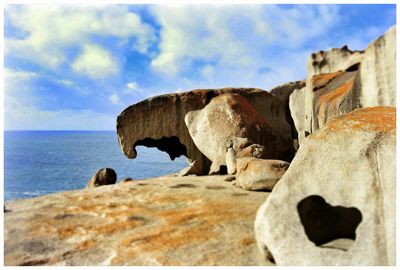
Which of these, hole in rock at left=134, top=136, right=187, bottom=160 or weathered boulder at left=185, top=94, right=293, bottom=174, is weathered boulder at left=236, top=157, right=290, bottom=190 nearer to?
weathered boulder at left=185, top=94, right=293, bottom=174

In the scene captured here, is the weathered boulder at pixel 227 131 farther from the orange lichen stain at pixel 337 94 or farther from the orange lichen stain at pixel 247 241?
the orange lichen stain at pixel 247 241

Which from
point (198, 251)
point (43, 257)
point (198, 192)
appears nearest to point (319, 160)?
point (198, 251)

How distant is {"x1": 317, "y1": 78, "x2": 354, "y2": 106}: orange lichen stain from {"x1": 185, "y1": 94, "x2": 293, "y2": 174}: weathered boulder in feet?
4.14

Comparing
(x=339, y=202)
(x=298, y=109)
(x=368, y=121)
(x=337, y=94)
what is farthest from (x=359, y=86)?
(x=298, y=109)

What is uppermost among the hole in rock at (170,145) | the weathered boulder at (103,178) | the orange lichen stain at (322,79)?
the orange lichen stain at (322,79)

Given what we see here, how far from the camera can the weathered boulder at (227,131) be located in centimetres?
834

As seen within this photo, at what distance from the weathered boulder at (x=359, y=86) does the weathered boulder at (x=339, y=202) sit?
237cm

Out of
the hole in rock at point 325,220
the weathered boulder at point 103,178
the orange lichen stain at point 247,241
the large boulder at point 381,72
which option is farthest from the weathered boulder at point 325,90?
the weathered boulder at point 103,178

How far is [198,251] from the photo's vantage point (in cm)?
319

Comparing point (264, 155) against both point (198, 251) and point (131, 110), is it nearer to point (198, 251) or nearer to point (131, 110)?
point (131, 110)

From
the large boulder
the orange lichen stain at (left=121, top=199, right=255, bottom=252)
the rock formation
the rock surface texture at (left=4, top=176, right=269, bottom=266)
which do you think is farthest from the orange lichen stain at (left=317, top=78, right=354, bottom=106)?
the orange lichen stain at (left=121, top=199, right=255, bottom=252)

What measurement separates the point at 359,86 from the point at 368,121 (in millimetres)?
3772

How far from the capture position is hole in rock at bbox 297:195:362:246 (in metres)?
2.73

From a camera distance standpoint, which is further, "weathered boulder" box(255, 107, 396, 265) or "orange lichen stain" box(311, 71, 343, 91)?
"orange lichen stain" box(311, 71, 343, 91)
